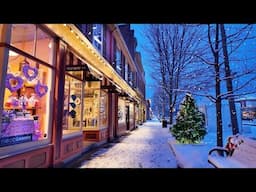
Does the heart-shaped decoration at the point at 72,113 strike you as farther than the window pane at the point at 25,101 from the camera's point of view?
Yes

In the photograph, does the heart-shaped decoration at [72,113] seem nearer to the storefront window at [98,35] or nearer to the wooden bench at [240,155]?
the storefront window at [98,35]

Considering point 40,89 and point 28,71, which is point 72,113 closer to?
point 40,89

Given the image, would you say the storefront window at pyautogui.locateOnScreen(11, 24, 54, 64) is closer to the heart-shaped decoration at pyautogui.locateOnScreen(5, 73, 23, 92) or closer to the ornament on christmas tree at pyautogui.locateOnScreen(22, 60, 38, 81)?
the ornament on christmas tree at pyautogui.locateOnScreen(22, 60, 38, 81)

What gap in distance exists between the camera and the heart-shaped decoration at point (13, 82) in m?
3.98

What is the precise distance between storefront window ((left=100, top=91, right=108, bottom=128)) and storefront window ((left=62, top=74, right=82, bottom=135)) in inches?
108

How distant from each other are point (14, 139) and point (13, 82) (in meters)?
1.21

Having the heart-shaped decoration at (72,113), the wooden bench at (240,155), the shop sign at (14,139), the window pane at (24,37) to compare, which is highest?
the window pane at (24,37)

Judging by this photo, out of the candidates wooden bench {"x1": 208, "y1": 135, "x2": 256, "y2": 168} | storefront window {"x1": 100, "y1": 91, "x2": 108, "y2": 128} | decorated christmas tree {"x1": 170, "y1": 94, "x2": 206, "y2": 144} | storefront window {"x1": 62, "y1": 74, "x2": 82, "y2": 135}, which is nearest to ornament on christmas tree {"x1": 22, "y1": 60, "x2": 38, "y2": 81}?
storefront window {"x1": 62, "y1": 74, "x2": 82, "y2": 135}

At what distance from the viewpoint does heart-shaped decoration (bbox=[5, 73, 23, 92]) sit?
3.98 meters

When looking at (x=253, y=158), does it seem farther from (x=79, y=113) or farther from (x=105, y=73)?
(x=105, y=73)

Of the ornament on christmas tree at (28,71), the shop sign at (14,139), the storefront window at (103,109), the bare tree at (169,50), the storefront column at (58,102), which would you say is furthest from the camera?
the bare tree at (169,50)

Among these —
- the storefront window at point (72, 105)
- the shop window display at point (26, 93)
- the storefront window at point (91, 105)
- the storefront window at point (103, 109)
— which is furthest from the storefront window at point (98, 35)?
the shop window display at point (26, 93)
